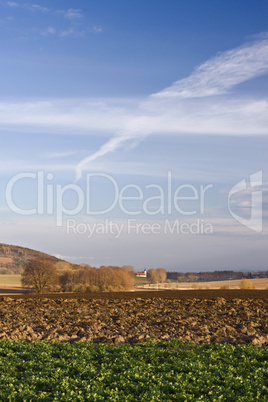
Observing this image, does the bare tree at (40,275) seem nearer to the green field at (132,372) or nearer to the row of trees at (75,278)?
the row of trees at (75,278)

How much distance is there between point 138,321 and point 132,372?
7.73 metres

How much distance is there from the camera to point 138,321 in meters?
18.9

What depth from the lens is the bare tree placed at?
152ft

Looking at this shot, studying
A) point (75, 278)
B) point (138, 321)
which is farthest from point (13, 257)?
point (138, 321)

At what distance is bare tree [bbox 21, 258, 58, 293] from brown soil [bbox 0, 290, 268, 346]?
20.2 metres

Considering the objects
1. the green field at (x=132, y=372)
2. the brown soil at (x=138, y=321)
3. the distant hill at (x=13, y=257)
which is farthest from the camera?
the distant hill at (x=13, y=257)

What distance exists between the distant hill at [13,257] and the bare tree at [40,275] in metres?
61.3

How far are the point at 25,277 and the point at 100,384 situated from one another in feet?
125

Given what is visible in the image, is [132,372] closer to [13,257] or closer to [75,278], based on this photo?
[75,278]

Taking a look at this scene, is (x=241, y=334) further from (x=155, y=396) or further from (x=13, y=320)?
(x=13, y=320)

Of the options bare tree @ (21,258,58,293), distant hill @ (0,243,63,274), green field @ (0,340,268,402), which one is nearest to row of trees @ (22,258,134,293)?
bare tree @ (21,258,58,293)

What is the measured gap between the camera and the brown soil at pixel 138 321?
1572cm

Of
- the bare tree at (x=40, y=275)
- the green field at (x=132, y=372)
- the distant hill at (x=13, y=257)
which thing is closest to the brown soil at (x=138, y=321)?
the green field at (x=132, y=372)

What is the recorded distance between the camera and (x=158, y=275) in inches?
2537
